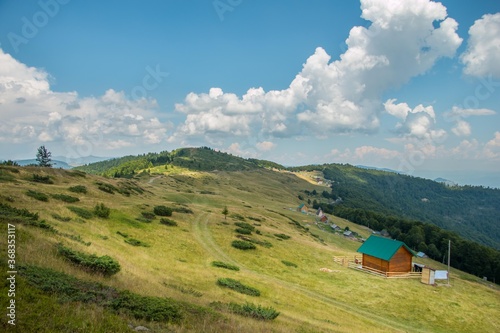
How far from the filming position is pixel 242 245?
47344mm

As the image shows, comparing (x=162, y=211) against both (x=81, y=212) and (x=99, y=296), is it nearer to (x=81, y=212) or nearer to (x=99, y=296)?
(x=81, y=212)

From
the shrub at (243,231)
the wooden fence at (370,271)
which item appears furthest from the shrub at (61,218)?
the wooden fence at (370,271)

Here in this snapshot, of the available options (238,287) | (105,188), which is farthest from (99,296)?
(105,188)

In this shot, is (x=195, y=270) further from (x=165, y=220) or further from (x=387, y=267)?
(x=387, y=267)

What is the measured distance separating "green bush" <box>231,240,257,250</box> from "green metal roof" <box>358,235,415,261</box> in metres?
22.9

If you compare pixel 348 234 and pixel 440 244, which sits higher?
pixel 348 234

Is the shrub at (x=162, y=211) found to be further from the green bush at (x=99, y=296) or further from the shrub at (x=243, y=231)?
the green bush at (x=99, y=296)

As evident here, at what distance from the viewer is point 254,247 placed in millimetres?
48625

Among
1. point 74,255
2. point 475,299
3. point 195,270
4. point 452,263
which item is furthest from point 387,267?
point 452,263

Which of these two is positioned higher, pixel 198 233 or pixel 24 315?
pixel 24 315

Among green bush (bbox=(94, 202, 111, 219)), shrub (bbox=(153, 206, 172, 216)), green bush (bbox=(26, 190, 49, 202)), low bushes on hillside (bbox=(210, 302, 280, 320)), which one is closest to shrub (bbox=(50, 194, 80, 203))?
green bush (bbox=(26, 190, 49, 202))

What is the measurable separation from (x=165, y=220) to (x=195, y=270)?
22.0 metres

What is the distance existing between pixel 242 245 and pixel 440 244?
13034 centimetres

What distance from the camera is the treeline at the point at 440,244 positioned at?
119 meters
